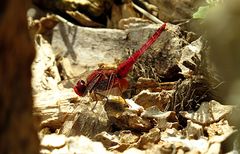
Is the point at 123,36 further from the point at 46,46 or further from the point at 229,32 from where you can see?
the point at 229,32

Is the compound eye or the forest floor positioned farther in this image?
the compound eye

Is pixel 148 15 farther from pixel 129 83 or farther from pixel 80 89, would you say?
pixel 80 89

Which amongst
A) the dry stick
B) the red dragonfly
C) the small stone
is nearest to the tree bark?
the small stone

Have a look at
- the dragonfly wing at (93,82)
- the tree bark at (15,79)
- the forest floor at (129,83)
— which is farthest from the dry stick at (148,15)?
the tree bark at (15,79)

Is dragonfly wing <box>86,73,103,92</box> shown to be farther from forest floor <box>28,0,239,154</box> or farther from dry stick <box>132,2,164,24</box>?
dry stick <box>132,2,164,24</box>

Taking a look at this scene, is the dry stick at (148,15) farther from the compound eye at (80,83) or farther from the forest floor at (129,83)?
the compound eye at (80,83)

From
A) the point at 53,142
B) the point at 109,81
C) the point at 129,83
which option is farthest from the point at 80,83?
the point at 53,142
